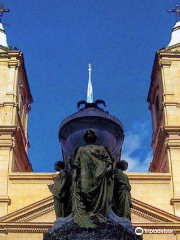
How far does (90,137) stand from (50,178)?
817 inches

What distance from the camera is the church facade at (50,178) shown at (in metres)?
25.0

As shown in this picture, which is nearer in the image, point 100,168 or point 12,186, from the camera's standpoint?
point 100,168

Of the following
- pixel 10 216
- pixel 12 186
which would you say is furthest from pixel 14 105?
pixel 10 216

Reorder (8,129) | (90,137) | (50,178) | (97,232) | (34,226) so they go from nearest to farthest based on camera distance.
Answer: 1. (97,232)
2. (90,137)
3. (34,226)
4. (50,178)
5. (8,129)

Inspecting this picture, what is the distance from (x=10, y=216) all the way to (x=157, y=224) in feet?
22.2

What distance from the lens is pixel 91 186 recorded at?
5.75 meters

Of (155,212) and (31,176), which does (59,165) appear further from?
(31,176)

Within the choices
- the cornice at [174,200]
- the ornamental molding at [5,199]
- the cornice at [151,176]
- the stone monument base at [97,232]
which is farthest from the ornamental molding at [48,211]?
the stone monument base at [97,232]

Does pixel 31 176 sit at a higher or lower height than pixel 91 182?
higher

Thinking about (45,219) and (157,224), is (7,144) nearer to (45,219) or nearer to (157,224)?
(45,219)

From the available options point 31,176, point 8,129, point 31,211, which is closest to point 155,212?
point 31,211

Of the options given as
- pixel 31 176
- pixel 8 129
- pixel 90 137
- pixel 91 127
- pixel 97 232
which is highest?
pixel 8 129

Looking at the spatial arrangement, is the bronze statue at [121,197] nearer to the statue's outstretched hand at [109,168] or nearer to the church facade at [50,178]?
the statue's outstretched hand at [109,168]

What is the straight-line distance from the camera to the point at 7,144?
27.3 metres
